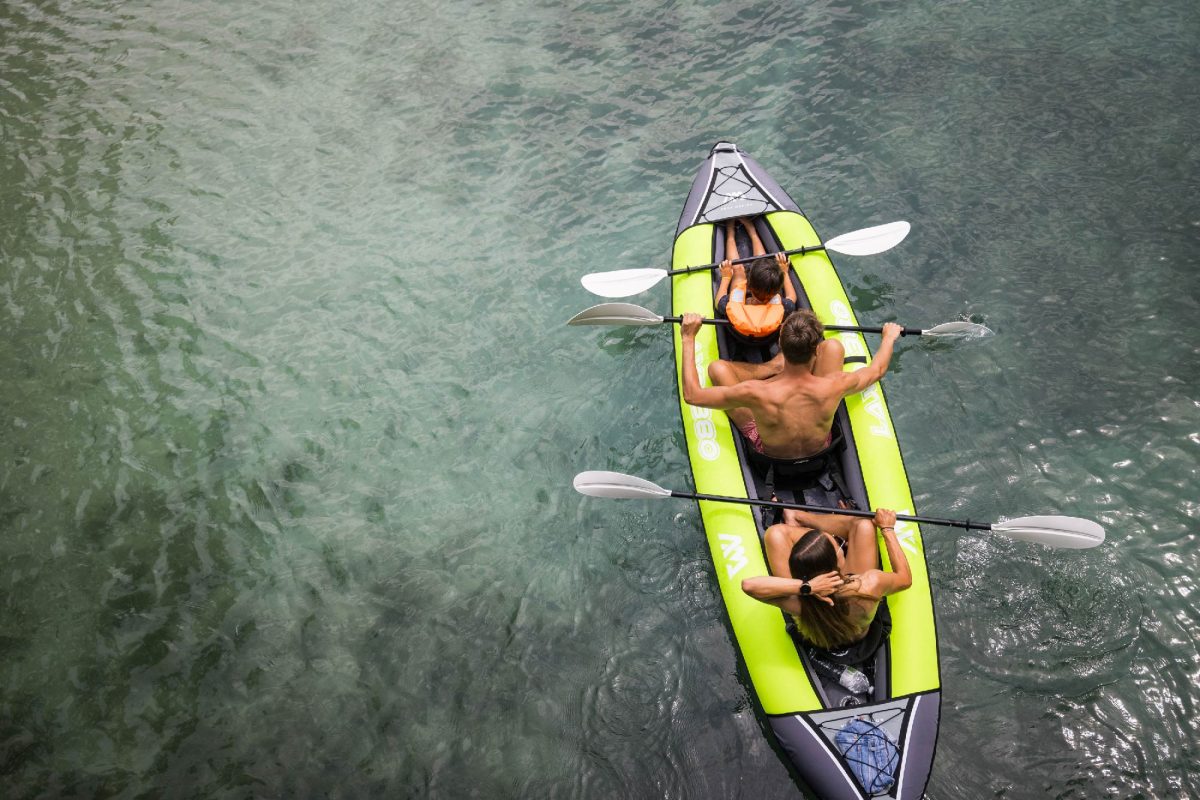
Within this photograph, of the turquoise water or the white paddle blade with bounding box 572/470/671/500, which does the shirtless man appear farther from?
the turquoise water

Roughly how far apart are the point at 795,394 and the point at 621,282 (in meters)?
2.01

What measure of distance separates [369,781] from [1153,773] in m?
3.78

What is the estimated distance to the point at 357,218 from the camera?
7.09 m

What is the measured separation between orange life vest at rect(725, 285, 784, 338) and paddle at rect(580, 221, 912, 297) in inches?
21.4

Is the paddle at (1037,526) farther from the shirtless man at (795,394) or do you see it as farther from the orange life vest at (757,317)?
the orange life vest at (757,317)

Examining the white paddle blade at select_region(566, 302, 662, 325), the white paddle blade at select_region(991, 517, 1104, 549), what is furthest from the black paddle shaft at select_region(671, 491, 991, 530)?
the white paddle blade at select_region(566, 302, 662, 325)

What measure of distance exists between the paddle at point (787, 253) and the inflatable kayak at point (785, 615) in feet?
0.33

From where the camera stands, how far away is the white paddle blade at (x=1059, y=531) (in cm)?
397

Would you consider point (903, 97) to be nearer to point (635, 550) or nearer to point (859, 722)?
point (635, 550)

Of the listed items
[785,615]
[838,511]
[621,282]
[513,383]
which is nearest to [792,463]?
[838,511]

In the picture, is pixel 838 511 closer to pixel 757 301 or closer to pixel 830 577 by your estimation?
pixel 830 577

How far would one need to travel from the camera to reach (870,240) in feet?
18.4

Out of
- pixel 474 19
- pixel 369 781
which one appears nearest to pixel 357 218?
pixel 474 19

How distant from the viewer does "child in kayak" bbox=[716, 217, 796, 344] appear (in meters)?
4.85
